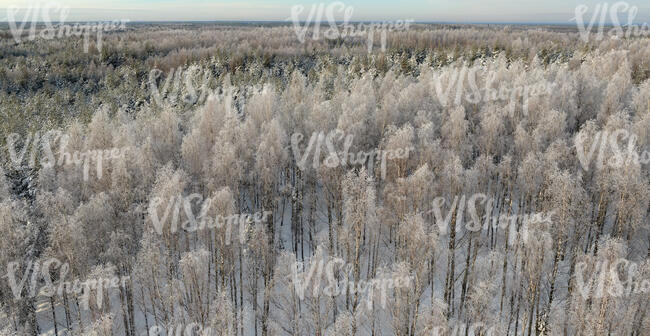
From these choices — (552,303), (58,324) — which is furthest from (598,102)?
(58,324)

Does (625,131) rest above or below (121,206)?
above

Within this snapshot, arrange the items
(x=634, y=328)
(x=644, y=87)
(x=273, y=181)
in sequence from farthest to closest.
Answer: (x=644, y=87) → (x=273, y=181) → (x=634, y=328)

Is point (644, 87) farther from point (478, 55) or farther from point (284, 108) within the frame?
point (478, 55)

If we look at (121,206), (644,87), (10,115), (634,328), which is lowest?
(634,328)

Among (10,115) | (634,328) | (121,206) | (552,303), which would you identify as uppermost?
(10,115)

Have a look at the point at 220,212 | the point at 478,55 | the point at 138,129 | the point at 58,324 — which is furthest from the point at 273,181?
the point at 478,55

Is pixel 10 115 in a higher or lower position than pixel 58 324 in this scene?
higher

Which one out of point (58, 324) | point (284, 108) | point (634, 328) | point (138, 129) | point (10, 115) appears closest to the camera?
point (634, 328)

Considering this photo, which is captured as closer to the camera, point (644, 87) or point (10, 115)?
point (644, 87)

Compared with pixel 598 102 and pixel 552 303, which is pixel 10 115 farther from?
pixel 598 102
